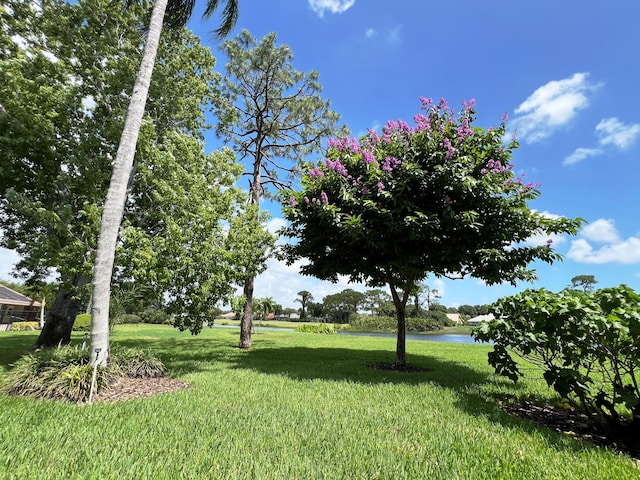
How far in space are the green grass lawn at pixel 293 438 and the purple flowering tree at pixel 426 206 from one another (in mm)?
3329

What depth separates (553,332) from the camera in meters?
4.07

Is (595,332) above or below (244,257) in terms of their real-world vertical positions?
below

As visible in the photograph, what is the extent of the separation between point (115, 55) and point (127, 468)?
12.3 meters

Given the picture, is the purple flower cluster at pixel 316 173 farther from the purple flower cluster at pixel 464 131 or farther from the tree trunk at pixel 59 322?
the tree trunk at pixel 59 322

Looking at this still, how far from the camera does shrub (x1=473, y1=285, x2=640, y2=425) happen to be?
Result: 141 inches

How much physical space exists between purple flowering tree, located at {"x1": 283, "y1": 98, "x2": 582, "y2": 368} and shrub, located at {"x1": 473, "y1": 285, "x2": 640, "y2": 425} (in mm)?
3019

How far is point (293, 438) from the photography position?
3.68 metres

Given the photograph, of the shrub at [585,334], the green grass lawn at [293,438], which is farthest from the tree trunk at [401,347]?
the shrub at [585,334]

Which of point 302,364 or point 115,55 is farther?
point 115,55

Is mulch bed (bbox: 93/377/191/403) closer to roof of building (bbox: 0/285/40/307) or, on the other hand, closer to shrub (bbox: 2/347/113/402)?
shrub (bbox: 2/347/113/402)

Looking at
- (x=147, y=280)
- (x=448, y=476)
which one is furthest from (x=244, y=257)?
(x=448, y=476)

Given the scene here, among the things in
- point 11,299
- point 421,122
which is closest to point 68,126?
point 421,122

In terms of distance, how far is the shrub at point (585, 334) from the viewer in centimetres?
359

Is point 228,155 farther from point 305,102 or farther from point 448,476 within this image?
point 448,476
